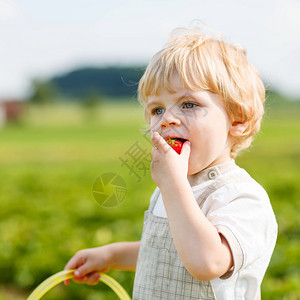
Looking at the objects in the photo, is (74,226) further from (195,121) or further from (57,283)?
(195,121)

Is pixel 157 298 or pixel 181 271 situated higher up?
pixel 181 271

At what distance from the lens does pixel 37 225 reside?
577 cm

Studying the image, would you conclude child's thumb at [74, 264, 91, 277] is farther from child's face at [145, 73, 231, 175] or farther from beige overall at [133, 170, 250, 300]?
child's face at [145, 73, 231, 175]

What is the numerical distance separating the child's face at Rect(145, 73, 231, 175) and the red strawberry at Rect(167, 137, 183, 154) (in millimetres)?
23

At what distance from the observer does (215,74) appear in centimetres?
169

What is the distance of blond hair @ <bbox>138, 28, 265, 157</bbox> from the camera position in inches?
66.1

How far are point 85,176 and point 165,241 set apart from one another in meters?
9.19

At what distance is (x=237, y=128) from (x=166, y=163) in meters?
0.37

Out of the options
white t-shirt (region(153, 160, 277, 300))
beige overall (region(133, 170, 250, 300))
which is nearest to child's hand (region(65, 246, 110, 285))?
beige overall (region(133, 170, 250, 300))

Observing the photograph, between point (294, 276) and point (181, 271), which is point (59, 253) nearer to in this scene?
point (294, 276)

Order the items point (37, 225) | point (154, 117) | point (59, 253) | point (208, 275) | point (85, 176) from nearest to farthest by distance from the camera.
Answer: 1. point (208, 275)
2. point (154, 117)
3. point (59, 253)
4. point (37, 225)
5. point (85, 176)

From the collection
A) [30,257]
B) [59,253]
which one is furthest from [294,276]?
[30,257]

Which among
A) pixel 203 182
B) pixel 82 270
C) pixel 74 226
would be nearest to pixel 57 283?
pixel 82 270

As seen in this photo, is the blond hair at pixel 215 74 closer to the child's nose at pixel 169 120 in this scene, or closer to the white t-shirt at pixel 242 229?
the child's nose at pixel 169 120
